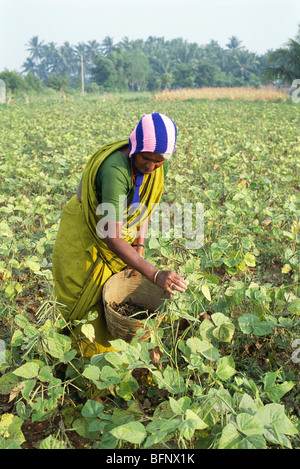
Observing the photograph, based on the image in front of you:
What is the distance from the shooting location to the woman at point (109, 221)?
163cm

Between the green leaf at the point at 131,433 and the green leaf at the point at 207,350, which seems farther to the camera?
the green leaf at the point at 207,350

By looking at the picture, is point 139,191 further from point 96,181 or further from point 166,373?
point 166,373

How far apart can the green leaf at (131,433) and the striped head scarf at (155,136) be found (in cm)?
101

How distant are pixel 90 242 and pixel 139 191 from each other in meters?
0.33

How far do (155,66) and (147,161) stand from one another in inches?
2364

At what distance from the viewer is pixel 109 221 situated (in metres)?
1.66

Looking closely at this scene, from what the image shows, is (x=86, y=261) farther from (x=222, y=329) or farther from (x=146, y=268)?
(x=222, y=329)

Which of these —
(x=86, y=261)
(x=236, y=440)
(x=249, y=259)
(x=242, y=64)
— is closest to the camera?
(x=236, y=440)

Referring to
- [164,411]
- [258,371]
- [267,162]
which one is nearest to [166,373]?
[164,411]

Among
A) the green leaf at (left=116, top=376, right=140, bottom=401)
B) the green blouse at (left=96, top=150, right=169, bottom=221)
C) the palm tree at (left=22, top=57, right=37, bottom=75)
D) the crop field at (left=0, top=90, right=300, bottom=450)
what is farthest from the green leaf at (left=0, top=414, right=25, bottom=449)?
the palm tree at (left=22, top=57, right=37, bottom=75)

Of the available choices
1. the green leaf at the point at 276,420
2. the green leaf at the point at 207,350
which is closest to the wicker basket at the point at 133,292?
the green leaf at the point at 207,350

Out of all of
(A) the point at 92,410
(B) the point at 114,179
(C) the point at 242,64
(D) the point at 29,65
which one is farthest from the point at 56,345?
(D) the point at 29,65

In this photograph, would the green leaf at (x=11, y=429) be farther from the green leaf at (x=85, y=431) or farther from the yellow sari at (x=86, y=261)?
the yellow sari at (x=86, y=261)

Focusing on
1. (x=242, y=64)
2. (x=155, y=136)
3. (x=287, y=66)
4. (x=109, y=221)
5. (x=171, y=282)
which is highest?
(x=242, y=64)
